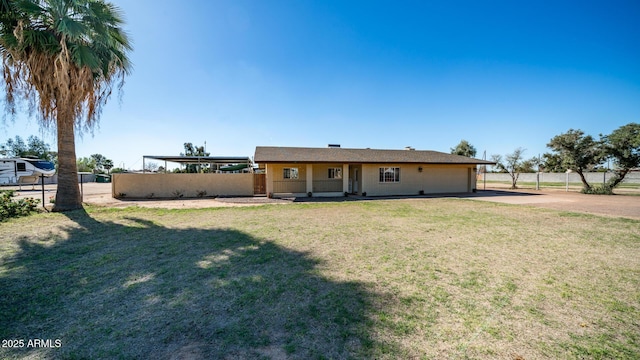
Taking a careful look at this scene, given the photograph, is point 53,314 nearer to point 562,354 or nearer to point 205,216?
point 562,354

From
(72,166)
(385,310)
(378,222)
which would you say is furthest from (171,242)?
(72,166)

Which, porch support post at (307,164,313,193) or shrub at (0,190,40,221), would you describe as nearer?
shrub at (0,190,40,221)

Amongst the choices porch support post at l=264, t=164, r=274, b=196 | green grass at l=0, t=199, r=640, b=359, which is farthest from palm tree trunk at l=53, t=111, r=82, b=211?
porch support post at l=264, t=164, r=274, b=196

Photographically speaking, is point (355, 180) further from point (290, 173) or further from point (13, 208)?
point (13, 208)

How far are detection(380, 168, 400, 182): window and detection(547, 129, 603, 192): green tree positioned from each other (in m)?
14.2

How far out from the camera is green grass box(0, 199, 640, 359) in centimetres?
252

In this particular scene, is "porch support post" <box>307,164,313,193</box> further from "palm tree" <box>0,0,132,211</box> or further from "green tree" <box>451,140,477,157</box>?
"green tree" <box>451,140,477,157</box>

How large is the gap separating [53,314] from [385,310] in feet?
13.6

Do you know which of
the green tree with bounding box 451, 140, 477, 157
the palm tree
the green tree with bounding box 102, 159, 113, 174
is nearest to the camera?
the palm tree

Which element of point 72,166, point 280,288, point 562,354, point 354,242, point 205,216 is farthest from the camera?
point 72,166

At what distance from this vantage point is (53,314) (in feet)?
10.0

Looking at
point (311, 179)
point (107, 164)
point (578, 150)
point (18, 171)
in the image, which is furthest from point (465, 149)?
point (107, 164)

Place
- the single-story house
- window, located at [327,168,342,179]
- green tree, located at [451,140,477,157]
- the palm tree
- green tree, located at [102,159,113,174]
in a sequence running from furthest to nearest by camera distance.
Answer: green tree, located at [102,159,113,174] < green tree, located at [451,140,477,157] < window, located at [327,168,342,179] < the single-story house < the palm tree

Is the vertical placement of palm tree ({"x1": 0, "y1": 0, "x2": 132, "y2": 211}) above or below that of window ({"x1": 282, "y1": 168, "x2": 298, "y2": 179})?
above
